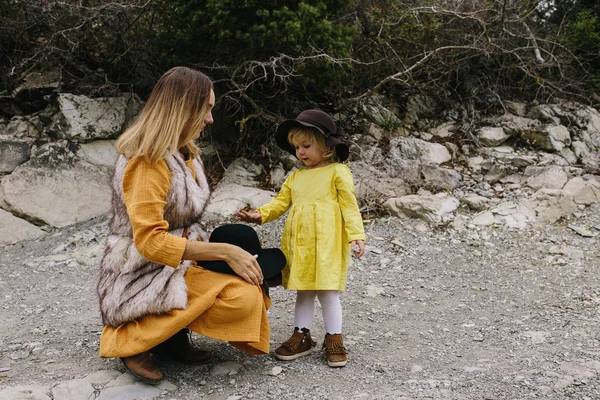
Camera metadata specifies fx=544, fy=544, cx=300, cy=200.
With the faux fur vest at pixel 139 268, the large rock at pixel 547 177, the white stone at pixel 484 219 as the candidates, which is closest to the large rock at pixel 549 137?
the large rock at pixel 547 177

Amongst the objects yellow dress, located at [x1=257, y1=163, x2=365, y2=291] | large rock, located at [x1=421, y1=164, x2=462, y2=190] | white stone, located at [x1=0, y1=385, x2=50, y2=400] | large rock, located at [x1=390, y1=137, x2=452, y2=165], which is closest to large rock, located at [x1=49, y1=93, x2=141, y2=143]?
large rock, located at [x1=390, y1=137, x2=452, y2=165]

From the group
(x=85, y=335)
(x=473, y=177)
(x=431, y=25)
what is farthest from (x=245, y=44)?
(x=85, y=335)

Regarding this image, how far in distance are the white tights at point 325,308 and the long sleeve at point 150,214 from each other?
0.84m

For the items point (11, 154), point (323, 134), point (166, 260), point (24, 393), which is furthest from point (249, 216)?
Answer: point (11, 154)

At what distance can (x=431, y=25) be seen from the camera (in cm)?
669

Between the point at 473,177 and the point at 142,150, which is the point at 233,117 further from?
the point at 142,150

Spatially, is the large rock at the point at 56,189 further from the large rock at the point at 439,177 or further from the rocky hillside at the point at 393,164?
the large rock at the point at 439,177

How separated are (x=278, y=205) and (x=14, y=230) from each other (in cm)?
394

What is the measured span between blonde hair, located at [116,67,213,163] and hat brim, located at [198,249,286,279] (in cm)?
56

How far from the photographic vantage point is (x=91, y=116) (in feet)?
21.5

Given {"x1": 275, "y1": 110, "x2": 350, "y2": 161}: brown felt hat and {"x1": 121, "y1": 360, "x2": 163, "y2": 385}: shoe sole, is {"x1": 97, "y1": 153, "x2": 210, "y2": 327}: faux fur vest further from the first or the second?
{"x1": 275, "y1": 110, "x2": 350, "y2": 161}: brown felt hat

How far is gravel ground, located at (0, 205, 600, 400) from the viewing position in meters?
2.62

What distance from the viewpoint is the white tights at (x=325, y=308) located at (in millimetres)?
2877

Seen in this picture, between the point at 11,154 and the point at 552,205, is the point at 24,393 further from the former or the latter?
the point at 552,205
